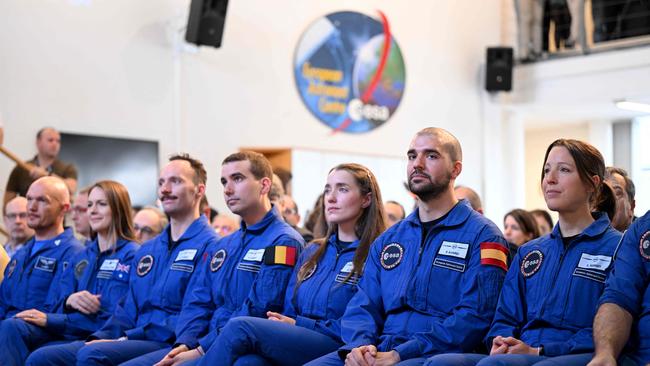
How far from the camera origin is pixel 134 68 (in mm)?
8602

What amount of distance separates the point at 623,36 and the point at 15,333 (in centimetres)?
829

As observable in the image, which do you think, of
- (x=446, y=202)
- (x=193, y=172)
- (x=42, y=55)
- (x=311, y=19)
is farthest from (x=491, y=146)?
(x=446, y=202)

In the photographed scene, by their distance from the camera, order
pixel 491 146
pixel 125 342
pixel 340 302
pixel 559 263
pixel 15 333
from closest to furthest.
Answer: pixel 559 263, pixel 340 302, pixel 125 342, pixel 15 333, pixel 491 146

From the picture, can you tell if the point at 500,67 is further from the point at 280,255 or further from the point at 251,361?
the point at 251,361

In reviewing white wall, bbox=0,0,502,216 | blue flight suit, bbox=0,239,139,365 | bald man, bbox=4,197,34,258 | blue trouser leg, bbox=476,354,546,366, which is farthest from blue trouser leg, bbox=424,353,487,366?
white wall, bbox=0,0,502,216

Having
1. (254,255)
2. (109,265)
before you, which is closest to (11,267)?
(109,265)

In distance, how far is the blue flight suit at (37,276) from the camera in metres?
5.19

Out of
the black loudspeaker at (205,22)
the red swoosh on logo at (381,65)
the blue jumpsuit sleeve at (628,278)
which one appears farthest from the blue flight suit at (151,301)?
the red swoosh on logo at (381,65)

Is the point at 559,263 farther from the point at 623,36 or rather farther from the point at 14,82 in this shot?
the point at 623,36

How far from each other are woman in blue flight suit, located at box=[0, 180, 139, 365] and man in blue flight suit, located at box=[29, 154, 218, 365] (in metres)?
0.15

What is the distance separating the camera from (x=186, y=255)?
4582 millimetres

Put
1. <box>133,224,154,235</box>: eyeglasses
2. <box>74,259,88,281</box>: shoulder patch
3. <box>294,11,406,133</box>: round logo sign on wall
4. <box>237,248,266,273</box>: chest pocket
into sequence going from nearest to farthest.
→ <box>237,248,266,273</box>: chest pocket < <box>74,259,88,281</box>: shoulder patch < <box>133,224,154,235</box>: eyeglasses < <box>294,11,406,133</box>: round logo sign on wall

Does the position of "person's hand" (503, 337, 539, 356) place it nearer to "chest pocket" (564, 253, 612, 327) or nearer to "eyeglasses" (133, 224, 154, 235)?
"chest pocket" (564, 253, 612, 327)

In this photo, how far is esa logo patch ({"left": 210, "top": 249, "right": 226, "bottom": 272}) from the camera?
437 cm
